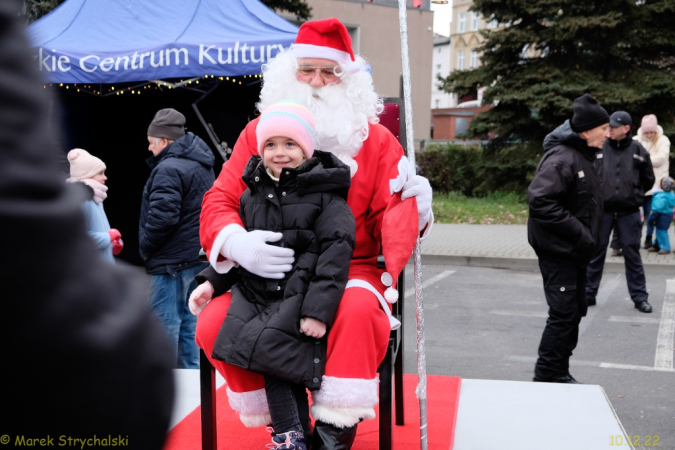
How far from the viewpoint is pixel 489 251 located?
11633 mm

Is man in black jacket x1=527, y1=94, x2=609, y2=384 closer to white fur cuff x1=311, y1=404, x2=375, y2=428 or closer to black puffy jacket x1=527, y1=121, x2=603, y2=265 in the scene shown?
black puffy jacket x1=527, y1=121, x2=603, y2=265

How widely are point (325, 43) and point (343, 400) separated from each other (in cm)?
176

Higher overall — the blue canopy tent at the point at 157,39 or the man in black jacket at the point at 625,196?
the blue canopy tent at the point at 157,39

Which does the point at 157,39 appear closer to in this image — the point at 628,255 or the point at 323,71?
the point at 323,71

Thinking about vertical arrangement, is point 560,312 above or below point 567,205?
below

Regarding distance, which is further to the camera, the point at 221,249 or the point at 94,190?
the point at 94,190

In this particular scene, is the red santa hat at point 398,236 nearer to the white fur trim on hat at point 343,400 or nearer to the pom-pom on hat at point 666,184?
the white fur trim on hat at point 343,400

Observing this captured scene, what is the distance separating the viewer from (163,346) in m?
0.76

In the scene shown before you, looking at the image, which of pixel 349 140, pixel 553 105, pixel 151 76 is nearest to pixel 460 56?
pixel 553 105

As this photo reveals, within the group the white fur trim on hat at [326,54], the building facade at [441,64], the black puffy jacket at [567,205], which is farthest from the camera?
the building facade at [441,64]

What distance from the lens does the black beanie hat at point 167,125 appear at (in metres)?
5.16

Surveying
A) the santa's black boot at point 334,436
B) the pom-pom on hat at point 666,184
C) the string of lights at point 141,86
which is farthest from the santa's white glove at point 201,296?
the pom-pom on hat at point 666,184

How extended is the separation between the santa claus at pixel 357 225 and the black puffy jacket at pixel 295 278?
0.07m

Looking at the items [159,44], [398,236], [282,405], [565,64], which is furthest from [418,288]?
[565,64]
